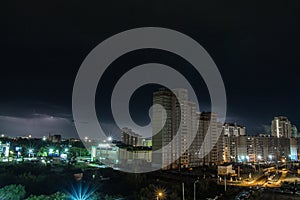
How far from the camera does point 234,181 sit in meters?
19.5

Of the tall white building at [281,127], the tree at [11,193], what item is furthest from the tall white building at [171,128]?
the tall white building at [281,127]

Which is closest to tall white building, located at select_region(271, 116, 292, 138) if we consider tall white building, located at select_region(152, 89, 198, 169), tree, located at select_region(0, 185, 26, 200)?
tall white building, located at select_region(152, 89, 198, 169)

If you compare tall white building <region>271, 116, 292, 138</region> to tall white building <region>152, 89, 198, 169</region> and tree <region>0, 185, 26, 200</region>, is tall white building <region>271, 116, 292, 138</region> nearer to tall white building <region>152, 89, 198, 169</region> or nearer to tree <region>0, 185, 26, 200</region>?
tall white building <region>152, 89, 198, 169</region>

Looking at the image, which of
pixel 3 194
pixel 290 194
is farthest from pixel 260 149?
pixel 3 194

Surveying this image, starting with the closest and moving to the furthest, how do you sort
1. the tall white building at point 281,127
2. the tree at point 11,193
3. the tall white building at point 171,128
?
the tree at point 11,193 → the tall white building at point 171,128 → the tall white building at point 281,127

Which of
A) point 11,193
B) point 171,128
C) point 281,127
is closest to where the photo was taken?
point 11,193

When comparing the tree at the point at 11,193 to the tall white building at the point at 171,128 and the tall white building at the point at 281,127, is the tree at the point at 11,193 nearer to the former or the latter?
the tall white building at the point at 171,128

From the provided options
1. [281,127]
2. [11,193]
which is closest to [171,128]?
[11,193]

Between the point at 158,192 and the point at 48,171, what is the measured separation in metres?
7.37

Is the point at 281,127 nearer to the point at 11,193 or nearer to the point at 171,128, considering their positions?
the point at 171,128

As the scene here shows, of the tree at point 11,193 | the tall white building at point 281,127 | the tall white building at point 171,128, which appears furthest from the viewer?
the tall white building at point 281,127

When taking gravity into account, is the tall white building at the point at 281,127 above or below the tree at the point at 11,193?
above

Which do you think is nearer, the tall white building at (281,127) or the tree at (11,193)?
the tree at (11,193)

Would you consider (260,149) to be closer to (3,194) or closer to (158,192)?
(158,192)
